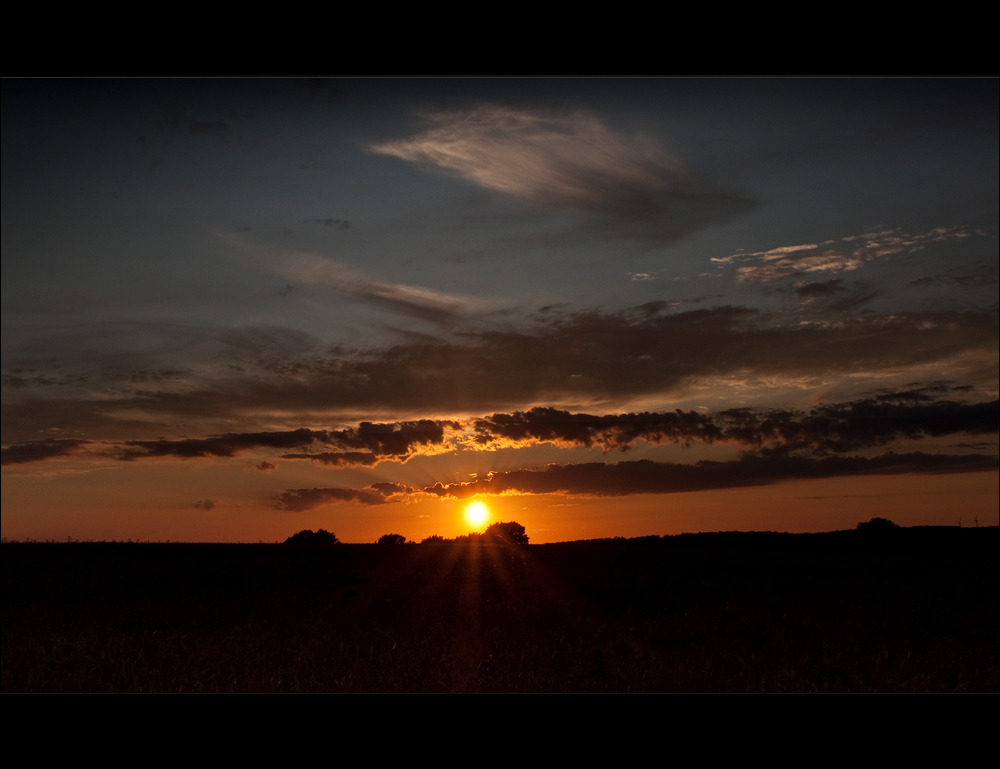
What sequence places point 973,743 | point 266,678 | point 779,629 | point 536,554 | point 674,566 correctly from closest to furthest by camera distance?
point 973,743, point 266,678, point 779,629, point 674,566, point 536,554

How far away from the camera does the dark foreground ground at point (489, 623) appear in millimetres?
10016

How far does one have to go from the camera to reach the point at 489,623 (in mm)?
13055

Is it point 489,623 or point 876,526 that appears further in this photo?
point 876,526

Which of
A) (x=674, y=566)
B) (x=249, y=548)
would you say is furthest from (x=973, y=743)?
(x=249, y=548)

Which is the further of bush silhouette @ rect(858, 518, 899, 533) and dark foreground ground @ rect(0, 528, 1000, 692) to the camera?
bush silhouette @ rect(858, 518, 899, 533)

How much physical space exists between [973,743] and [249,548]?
2678 cm

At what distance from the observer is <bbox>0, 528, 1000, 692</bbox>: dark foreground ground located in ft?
32.9

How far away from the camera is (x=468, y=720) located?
4.62 metres

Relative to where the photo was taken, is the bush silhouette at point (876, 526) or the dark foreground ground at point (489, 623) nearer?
the dark foreground ground at point (489, 623)

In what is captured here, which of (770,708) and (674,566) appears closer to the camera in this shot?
(770,708)
